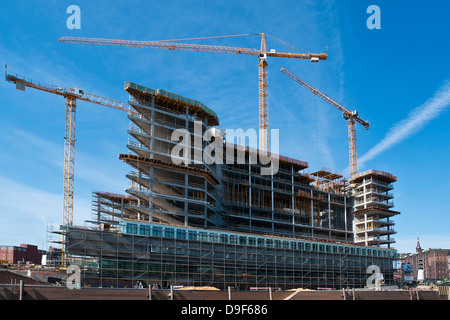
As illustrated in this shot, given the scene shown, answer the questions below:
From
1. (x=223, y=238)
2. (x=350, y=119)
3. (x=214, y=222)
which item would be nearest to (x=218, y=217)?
(x=214, y=222)

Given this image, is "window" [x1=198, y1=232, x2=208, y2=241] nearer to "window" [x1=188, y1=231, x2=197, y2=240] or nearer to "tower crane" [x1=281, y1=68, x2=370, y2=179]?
"window" [x1=188, y1=231, x2=197, y2=240]

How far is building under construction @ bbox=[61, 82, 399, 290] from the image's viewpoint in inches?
3339

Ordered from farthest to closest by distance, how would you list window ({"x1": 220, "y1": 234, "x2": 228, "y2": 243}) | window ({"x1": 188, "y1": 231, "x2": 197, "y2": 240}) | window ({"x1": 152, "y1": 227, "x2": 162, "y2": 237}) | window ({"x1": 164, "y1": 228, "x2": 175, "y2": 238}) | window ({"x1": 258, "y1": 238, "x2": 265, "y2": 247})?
1. window ({"x1": 258, "y1": 238, "x2": 265, "y2": 247})
2. window ({"x1": 220, "y1": 234, "x2": 228, "y2": 243})
3. window ({"x1": 188, "y1": 231, "x2": 197, "y2": 240})
4. window ({"x1": 164, "y1": 228, "x2": 175, "y2": 238})
5. window ({"x1": 152, "y1": 227, "x2": 162, "y2": 237})

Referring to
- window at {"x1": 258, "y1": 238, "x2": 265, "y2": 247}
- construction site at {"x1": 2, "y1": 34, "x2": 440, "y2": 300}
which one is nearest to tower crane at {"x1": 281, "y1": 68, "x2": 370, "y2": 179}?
construction site at {"x1": 2, "y1": 34, "x2": 440, "y2": 300}

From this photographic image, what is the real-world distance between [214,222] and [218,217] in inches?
220

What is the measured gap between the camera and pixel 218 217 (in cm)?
11550

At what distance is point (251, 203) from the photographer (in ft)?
427

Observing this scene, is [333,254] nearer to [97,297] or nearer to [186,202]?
[186,202]

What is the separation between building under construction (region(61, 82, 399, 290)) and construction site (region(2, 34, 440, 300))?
26cm

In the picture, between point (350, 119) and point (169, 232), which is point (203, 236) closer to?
point (169, 232)
